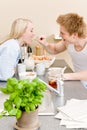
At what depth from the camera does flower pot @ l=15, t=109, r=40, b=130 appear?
0.97 metres

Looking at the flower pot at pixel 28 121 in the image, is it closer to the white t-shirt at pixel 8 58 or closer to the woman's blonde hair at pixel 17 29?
the white t-shirt at pixel 8 58

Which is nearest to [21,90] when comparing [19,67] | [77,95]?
[77,95]

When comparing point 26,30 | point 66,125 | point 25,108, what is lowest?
point 66,125

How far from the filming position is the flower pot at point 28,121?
967 millimetres

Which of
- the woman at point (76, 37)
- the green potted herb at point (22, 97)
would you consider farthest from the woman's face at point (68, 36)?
the green potted herb at point (22, 97)

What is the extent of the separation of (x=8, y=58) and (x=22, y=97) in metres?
0.83

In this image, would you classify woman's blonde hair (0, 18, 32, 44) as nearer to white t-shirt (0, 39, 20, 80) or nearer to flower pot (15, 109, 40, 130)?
white t-shirt (0, 39, 20, 80)

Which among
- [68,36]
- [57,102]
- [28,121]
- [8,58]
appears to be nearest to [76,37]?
[68,36]

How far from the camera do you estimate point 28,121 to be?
3.21ft

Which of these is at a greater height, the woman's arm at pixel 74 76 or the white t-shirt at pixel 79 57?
the white t-shirt at pixel 79 57

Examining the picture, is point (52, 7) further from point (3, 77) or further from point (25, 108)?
point (25, 108)

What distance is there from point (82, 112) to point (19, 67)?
0.83 m

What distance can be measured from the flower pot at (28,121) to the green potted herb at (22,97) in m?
0.02

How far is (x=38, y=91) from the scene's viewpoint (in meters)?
0.94
